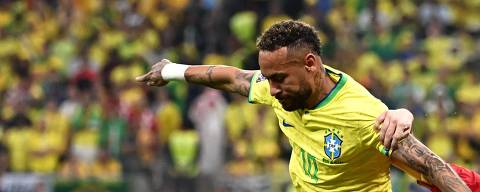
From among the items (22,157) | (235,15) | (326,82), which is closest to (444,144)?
(235,15)

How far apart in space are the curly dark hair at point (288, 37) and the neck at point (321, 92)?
0.16 metres

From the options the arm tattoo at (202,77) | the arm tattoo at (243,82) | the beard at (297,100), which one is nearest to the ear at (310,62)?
the beard at (297,100)

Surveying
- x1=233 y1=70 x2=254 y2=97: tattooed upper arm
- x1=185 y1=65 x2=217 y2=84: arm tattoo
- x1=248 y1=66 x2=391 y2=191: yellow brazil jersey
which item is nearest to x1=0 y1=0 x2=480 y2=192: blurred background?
x1=185 y1=65 x2=217 y2=84: arm tattoo

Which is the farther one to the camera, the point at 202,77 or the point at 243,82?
the point at 202,77

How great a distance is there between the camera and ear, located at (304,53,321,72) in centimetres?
515

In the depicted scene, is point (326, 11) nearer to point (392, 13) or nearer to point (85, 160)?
Result: point (392, 13)

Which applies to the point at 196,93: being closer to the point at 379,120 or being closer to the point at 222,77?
the point at 222,77

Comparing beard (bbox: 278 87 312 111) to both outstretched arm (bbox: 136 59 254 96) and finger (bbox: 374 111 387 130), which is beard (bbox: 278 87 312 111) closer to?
finger (bbox: 374 111 387 130)

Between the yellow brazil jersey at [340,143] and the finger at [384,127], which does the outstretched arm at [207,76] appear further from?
the finger at [384,127]

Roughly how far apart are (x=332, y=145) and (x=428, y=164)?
53 centimetres

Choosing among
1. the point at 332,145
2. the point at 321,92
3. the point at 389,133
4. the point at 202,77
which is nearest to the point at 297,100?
the point at 321,92

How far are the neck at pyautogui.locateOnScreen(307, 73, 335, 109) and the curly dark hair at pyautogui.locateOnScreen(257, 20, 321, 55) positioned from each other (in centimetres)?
16

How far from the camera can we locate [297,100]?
17.0ft

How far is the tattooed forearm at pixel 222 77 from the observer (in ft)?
19.5
